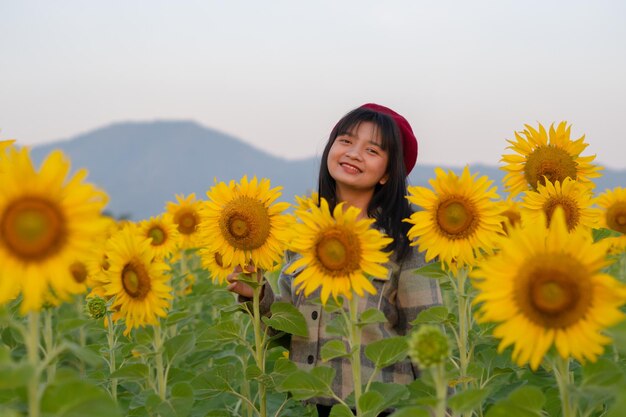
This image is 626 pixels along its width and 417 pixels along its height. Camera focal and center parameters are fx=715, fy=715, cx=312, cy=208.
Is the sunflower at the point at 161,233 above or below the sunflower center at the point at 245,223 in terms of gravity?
below

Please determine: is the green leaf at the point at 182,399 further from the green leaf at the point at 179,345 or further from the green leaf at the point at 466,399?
the green leaf at the point at 466,399

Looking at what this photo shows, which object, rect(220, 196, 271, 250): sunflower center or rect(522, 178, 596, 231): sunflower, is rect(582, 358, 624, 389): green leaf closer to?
rect(522, 178, 596, 231): sunflower

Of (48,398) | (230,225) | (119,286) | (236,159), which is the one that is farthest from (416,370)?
(236,159)

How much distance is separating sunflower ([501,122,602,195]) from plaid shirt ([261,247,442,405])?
2.73 feet

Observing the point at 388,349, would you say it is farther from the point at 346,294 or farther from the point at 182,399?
the point at 182,399

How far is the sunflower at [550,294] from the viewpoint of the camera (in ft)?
6.41

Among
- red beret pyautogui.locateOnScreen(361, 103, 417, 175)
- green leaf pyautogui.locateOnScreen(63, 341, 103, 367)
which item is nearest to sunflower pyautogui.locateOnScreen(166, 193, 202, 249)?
red beret pyautogui.locateOnScreen(361, 103, 417, 175)

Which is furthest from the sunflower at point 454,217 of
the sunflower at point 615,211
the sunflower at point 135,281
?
the sunflower at point 615,211

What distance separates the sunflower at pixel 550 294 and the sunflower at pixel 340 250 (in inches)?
24.5

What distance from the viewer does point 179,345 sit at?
3328 millimetres

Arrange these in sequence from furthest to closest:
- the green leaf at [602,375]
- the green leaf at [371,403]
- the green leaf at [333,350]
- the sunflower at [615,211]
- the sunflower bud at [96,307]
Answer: the sunflower at [615,211] < the sunflower bud at [96,307] < the green leaf at [333,350] < the green leaf at [371,403] < the green leaf at [602,375]

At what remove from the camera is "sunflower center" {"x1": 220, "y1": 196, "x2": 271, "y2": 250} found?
10.8 ft

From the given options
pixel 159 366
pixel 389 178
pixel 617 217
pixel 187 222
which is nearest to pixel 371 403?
pixel 159 366

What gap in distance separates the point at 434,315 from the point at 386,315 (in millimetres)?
624
